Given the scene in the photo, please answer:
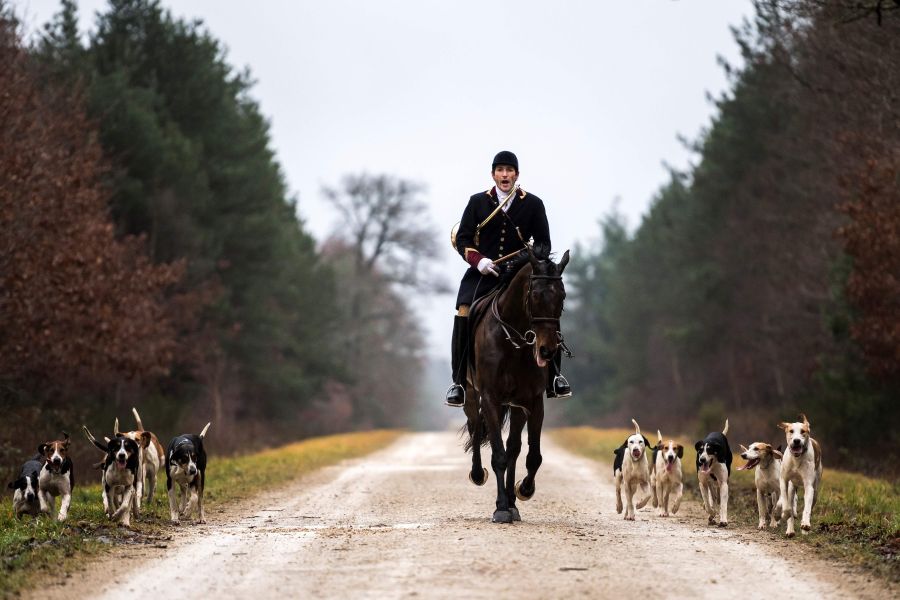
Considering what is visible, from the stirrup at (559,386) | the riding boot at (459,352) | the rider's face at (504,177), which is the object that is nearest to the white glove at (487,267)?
the riding boot at (459,352)

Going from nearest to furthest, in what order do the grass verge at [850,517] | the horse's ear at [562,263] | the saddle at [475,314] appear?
1. the grass verge at [850,517]
2. the horse's ear at [562,263]
3. the saddle at [475,314]

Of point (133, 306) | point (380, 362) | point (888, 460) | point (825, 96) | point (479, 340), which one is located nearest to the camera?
point (479, 340)

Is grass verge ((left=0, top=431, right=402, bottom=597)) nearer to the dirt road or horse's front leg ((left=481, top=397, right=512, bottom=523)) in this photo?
the dirt road

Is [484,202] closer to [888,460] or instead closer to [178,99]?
[888,460]

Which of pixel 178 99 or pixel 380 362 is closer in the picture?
pixel 178 99

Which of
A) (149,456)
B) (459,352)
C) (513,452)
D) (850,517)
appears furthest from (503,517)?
(149,456)

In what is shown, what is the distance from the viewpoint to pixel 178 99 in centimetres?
3909

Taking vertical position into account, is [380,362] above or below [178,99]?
below

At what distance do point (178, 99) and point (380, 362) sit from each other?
4977cm

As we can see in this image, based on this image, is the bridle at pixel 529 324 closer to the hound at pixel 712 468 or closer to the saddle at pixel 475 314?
the saddle at pixel 475 314

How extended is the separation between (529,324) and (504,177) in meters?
1.91

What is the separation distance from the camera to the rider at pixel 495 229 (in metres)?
13.3

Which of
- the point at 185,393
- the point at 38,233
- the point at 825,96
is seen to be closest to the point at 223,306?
the point at 185,393

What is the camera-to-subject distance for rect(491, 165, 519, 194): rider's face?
43.7 feet
